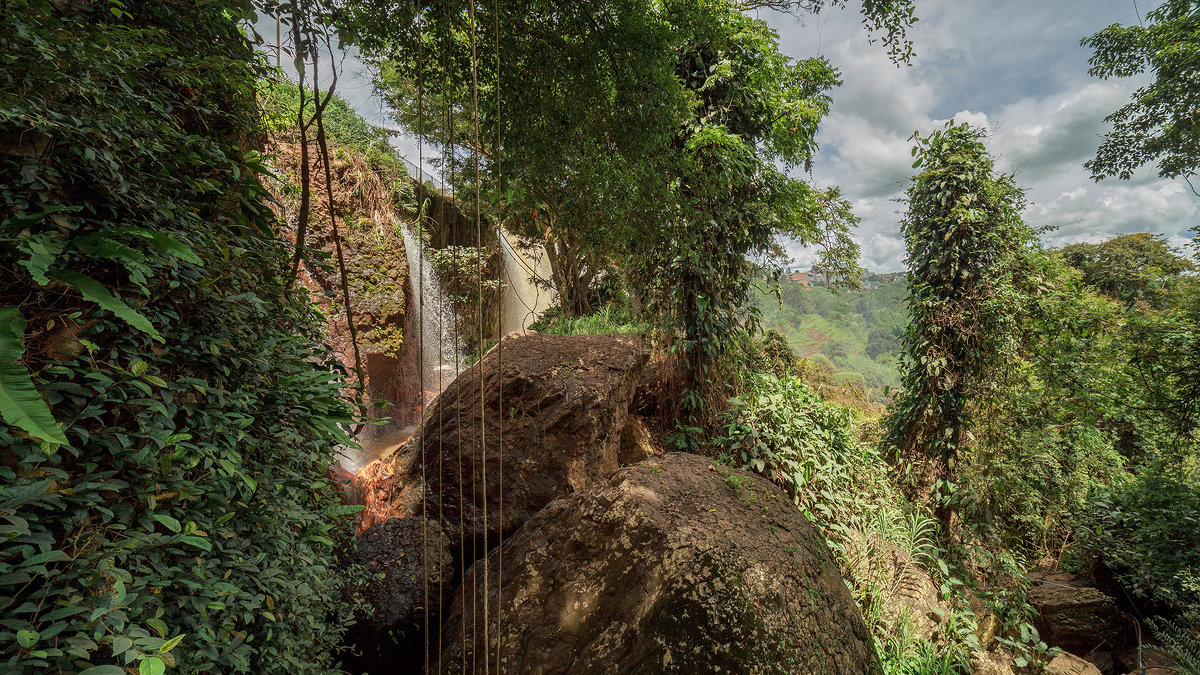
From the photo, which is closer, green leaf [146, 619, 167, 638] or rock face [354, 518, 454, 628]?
green leaf [146, 619, 167, 638]

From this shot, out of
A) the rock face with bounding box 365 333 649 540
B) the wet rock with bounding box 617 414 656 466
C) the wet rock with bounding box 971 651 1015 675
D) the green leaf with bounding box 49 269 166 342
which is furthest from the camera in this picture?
the wet rock with bounding box 617 414 656 466

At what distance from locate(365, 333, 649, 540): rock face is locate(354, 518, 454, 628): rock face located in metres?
0.35

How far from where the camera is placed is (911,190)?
241 inches

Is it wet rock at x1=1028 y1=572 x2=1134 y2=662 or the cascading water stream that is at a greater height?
the cascading water stream

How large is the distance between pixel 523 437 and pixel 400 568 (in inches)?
52.5

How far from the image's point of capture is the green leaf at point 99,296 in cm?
109

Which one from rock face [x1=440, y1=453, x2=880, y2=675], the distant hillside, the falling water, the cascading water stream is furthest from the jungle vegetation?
the distant hillside

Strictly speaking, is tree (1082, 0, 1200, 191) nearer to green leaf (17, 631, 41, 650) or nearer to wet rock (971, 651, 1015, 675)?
wet rock (971, 651, 1015, 675)

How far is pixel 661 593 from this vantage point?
216 centimetres

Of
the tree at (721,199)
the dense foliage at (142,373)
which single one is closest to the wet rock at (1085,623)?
the tree at (721,199)

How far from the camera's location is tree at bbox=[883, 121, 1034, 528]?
544 centimetres

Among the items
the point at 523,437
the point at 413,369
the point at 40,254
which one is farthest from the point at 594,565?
the point at 413,369

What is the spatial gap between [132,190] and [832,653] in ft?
10.7

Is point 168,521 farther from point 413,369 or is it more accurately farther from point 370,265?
point 413,369
